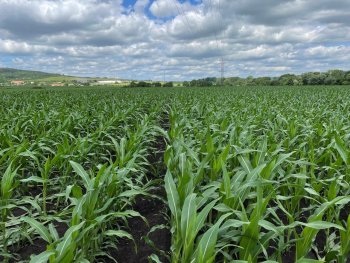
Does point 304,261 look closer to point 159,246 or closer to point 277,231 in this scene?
point 277,231

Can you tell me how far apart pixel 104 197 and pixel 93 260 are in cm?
54

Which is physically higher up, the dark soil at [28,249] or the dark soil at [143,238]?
the dark soil at [28,249]

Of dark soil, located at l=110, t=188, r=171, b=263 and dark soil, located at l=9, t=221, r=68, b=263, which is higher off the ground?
dark soil, located at l=9, t=221, r=68, b=263

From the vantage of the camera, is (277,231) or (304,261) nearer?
(304,261)

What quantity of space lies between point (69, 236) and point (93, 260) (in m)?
0.90

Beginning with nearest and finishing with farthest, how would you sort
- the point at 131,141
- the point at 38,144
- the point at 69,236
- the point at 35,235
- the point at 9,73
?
the point at 69,236 < the point at 35,235 < the point at 131,141 < the point at 38,144 < the point at 9,73

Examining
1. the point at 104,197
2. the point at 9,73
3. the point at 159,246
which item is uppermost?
the point at 9,73

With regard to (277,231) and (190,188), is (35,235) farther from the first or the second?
(277,231)

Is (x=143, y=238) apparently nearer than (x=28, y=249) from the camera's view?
No

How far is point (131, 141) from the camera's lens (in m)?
4.12

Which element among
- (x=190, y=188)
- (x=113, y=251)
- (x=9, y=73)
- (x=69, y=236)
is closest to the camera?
(x=69, y=236)

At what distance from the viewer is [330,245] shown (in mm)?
2629

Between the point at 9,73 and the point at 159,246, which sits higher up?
the point at 9,73

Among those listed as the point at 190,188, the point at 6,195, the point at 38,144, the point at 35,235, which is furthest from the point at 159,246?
the point at 38,144
